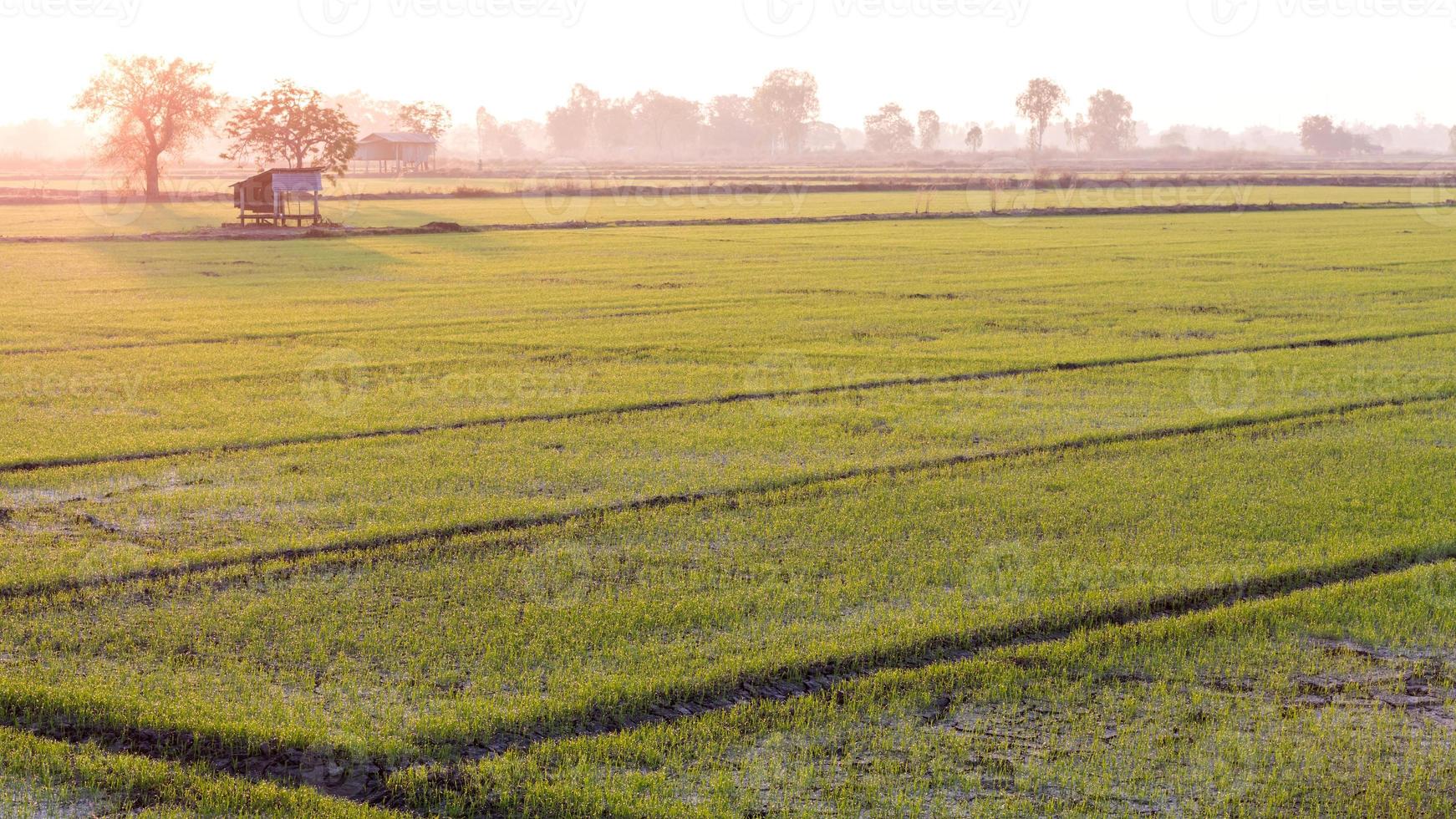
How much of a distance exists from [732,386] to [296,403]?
17.1ft

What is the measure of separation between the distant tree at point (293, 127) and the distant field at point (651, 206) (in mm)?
5190

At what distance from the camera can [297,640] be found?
742 cm

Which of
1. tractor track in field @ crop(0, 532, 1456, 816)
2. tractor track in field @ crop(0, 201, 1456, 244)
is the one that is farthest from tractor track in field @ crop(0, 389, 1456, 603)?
tractor track in field @ crop(0, 201, 1456, 244)

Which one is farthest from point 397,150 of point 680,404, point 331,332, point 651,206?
point 680,404

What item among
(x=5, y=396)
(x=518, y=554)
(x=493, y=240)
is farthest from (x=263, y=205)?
(x=518, y=554)

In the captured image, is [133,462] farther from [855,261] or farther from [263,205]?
[263,205]

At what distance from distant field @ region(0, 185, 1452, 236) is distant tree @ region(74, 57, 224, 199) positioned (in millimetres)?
11314

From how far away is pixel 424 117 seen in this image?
128625 millimetres

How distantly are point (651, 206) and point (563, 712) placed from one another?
186 feet

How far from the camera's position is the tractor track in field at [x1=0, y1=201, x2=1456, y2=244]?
1617 inches

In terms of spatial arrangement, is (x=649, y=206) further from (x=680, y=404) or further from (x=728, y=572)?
(x=728, y=572)

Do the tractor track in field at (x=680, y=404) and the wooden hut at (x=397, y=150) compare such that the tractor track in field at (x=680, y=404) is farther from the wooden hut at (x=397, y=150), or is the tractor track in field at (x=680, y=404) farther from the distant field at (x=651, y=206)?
the wooden hut at (x=397, y=150)

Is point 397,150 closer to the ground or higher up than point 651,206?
higher up

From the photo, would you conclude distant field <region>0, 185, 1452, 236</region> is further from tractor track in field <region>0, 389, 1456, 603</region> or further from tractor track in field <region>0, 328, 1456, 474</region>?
tractor track in field <region>0, 389, 1456, 603</region>
